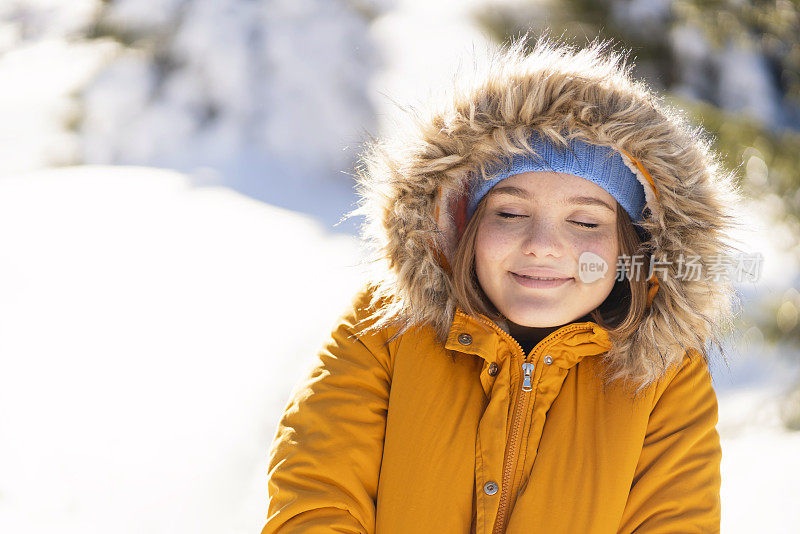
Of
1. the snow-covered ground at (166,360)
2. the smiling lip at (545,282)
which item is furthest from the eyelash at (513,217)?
the snow-covered ground at (166,360)

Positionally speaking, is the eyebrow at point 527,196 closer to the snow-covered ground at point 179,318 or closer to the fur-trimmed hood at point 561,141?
the fur-trimmed hood at point 561,141

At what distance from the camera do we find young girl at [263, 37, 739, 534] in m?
1.37

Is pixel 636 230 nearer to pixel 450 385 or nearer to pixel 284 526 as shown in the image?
pixel 450 385

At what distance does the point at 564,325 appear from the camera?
156cm

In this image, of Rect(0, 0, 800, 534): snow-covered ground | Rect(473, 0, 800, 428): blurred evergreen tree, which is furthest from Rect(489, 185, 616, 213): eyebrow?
Rect(473, 0, 800, 428): blurred evergreen tree

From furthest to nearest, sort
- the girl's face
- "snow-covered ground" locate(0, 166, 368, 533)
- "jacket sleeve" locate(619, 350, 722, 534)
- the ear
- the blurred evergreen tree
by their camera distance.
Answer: the blurred evergreen tree, "snow-covered ground" locate(0, 166, 368, 533), the ear, the girl's face, "jacket sleeve" locate(619, 350, 722, 534)

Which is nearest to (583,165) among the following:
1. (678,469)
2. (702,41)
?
(678,469)

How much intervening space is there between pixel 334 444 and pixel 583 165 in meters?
0.71

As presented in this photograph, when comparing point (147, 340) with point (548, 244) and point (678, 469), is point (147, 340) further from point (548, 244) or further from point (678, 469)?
point (678, 469)

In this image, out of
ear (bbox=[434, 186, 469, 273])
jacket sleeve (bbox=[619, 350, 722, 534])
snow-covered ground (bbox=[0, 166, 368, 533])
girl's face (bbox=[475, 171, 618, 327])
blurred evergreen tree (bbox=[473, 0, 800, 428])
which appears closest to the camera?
jacket sleeve (bbox=[619, 350, 722, 534])

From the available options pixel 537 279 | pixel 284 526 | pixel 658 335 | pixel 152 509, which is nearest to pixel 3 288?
pixel 152 509

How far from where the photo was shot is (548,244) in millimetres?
1425

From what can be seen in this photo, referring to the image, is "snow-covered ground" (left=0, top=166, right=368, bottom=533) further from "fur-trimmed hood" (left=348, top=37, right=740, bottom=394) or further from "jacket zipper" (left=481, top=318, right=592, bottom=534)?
"jacket zipper" (left=481, top=318, right=592, bottom=534)

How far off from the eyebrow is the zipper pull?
324 mm
